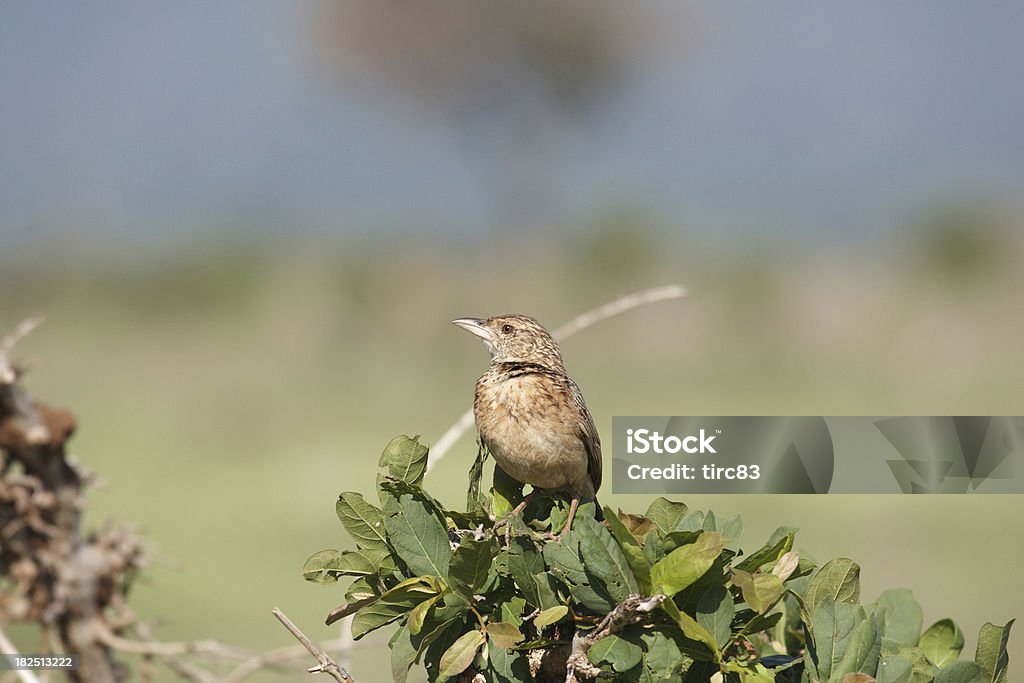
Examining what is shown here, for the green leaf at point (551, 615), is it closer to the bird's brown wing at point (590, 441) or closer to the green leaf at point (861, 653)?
the green leaf at point (861, 653)

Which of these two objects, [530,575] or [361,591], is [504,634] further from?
[361,591]

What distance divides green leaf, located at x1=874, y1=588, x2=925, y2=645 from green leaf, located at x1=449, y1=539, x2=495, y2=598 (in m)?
0.62

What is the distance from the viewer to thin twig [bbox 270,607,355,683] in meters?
1.12

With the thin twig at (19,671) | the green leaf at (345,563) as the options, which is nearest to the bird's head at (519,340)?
the green leaf at (345,563)

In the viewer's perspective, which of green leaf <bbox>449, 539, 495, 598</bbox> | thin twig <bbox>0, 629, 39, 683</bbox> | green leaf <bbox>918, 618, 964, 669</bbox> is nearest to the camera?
thin twig <bbox>0, 629, 39, 683</bbox>

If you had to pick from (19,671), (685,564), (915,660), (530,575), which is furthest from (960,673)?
(19,671)

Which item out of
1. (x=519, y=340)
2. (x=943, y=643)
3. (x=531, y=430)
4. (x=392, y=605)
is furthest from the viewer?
(x=519, y=340)


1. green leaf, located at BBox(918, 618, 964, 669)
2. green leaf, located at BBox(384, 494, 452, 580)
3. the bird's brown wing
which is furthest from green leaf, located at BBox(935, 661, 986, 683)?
the bird's brown wing

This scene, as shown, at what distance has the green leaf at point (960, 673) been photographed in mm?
1288

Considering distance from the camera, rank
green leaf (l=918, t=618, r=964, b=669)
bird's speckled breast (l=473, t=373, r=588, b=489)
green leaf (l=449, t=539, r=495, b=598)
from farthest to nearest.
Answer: bird's speckled breast (l=473, t=373, r=588, b=489)
green leaf (l=918, t=618, r=964, b=669)
green leaf (l=449, t=539, r=495, b=598)

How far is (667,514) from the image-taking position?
1.39m

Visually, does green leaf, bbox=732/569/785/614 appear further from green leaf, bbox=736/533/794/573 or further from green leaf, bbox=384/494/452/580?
green leaf, bbox=384/494/452/580

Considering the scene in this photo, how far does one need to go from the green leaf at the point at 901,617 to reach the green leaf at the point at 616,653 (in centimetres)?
54

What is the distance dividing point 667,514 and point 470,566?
0.92 ft
